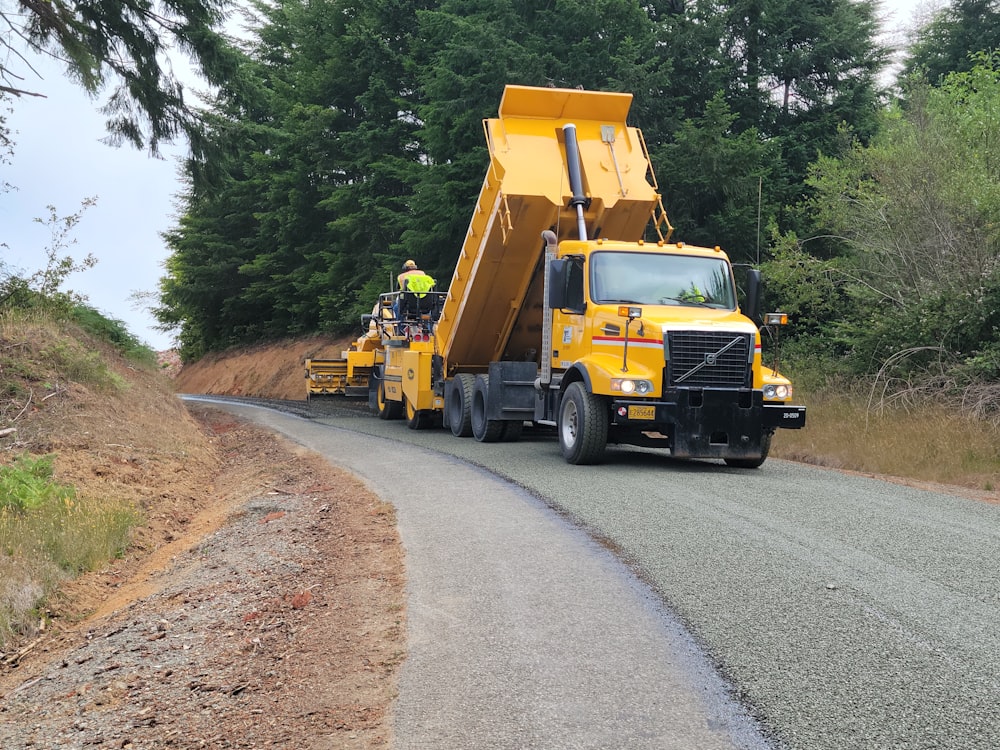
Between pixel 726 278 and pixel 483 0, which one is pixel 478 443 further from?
pixel 483 0

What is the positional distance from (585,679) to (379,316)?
664 inches

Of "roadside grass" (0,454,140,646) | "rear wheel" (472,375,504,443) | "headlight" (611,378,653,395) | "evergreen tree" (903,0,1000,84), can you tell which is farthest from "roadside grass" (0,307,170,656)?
"evergreen tree" (903,0,1000,84)

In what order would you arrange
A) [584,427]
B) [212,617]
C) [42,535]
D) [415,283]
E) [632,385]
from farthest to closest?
[415,283], [584,427], [632,385], [42,535], [212,617]

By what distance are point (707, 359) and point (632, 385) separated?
929mm

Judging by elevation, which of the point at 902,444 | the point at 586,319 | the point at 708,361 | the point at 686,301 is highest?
the point at 686,301

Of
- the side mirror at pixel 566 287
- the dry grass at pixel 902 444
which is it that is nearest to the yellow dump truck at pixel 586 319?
the side mirror at pixel 566 287

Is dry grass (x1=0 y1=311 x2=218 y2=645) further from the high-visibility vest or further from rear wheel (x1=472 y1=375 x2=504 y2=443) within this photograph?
the high-visibility vest

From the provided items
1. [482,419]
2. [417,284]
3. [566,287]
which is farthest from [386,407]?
[566,287]

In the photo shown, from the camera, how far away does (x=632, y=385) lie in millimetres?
10914

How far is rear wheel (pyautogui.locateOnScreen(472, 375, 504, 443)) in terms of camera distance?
574 inches

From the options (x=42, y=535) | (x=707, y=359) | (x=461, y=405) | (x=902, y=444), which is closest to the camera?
(x=42, y=535)

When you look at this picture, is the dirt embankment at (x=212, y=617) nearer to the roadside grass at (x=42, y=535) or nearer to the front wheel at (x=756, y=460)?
the roadside grass at (x=42, y=535)

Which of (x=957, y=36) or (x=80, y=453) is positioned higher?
(x=957, y=36)

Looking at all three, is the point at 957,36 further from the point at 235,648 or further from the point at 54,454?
the point at 235,648
